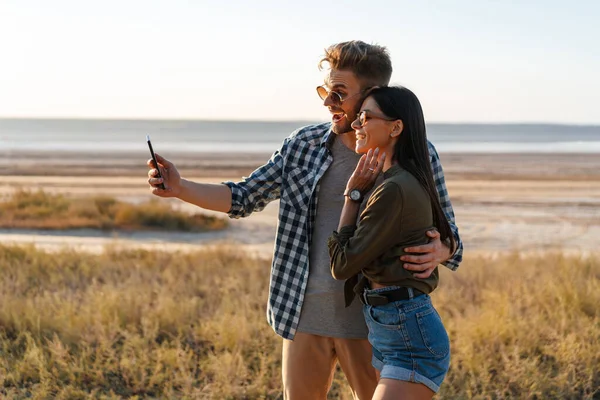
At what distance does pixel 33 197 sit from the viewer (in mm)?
18672

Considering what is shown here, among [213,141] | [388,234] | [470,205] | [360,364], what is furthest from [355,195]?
[213,141]

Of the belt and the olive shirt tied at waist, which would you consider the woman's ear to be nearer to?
the olive shirt tied at waist

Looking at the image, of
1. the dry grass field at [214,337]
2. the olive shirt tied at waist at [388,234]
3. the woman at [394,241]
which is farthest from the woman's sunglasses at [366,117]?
the dry grass field at [214,337]

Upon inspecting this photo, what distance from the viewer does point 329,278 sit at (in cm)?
347

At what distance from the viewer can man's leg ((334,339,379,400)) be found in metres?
3.44

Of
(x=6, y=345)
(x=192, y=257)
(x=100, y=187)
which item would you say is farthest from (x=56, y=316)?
(x=100, y=187)

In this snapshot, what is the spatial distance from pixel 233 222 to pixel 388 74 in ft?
45.0

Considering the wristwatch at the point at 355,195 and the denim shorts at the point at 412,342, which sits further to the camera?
the wristwatch at the point at 355,195

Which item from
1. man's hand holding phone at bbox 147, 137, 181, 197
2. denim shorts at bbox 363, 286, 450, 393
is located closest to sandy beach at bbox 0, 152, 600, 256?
man's hand holding phone at bbox 147, 137, 181, 197

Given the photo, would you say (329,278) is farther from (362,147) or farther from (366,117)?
(366,117)

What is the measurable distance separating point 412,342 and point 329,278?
2.02ft

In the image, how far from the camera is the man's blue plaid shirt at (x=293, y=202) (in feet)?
11.5

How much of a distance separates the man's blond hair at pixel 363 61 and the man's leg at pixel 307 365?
1.12 metres

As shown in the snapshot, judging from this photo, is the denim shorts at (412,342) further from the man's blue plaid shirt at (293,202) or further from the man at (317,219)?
the man's blue plaid shirt at (293,202)
